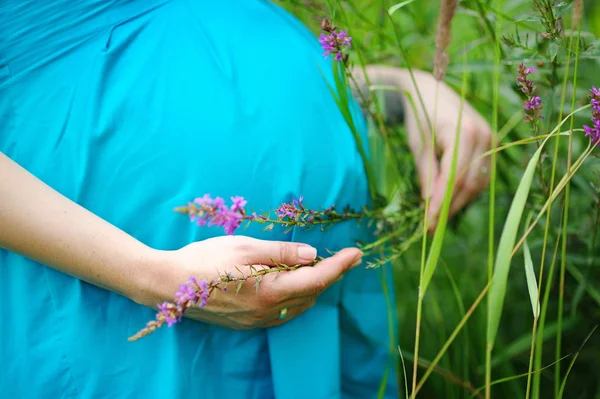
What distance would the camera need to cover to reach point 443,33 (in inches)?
30.4

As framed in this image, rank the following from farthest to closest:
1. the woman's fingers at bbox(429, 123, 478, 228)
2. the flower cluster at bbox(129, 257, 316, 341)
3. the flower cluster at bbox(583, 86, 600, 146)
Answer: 1. the woman's fingers at bbox(429, 123, 478, 228)
2. the flower cluster at bbox(583, 86, 600, 146)
3. the flower cluster at bbox(129, 257, 316, 341)

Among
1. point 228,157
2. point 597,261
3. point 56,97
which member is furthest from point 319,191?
point 597,261

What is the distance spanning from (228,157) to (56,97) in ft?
0.76

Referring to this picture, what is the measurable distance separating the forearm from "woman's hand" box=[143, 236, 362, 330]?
0.03m

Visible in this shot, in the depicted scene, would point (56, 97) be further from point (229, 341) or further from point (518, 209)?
point (518, 209)

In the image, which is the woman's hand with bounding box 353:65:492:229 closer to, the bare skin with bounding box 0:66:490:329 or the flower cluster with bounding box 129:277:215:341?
the bare skin with bounding box 0:66:490:329

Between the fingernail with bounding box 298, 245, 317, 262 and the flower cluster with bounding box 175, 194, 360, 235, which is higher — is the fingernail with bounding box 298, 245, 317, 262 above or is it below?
below

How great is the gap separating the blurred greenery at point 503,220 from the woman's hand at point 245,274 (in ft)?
0.73

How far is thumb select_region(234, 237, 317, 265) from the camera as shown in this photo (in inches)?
28.7

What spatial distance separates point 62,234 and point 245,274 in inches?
8.5

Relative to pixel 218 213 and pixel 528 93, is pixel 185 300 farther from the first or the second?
pixel 528 93

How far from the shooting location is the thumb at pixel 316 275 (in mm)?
745

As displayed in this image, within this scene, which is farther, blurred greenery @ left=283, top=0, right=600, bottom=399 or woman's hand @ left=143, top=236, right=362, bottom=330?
blurred greenery @ left=283, top=0, right=600, bottom=399

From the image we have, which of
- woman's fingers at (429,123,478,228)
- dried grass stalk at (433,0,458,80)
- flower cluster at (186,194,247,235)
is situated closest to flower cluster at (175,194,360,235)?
flower cluster at (186,194,247,235)
